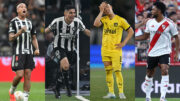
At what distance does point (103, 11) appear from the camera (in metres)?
11.9

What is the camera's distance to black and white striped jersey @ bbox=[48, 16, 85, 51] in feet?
41.5

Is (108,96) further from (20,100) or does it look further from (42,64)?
(42,64)

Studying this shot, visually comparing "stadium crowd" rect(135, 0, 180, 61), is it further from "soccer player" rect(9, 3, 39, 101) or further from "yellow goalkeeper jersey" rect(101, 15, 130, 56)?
"soccer player" rect(9, 3, 39, 101)

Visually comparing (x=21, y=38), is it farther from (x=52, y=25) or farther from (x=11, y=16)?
(x=11, y=16)

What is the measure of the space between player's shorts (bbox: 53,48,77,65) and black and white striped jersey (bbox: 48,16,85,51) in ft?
0.30

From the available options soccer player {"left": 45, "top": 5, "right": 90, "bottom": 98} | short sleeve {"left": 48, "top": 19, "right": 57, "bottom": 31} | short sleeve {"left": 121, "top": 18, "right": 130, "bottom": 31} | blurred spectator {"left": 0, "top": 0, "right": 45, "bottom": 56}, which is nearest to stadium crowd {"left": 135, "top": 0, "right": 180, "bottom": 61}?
short sleeve {"left": 121, "top": 18, "right": 130, "bottom": 31}

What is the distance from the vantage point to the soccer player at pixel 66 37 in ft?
41.4

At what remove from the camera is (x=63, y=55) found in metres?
12.9

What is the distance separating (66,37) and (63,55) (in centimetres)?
44

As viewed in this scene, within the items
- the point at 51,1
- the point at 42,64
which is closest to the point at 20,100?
the point at 42,64

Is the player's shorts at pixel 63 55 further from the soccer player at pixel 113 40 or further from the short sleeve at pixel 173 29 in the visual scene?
the short sleeve at pixel 173 29

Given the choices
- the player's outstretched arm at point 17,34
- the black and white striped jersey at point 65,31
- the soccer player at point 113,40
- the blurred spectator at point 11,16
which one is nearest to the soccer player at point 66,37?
the black and white striped jersey at point 65,31

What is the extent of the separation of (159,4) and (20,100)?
343 centimetres

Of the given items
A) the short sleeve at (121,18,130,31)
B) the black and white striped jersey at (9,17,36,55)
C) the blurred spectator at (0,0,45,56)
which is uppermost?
the blurred spectator at (0,0,45,56)
